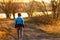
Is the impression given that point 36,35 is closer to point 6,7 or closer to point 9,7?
point 9,7

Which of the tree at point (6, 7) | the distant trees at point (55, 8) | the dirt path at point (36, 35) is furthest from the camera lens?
the tree at point (6, 7)

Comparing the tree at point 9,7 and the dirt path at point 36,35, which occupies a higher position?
the tree at point 9,7

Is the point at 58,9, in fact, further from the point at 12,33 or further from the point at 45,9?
the point at 12,33

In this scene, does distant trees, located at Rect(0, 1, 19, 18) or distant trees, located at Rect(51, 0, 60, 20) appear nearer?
distant trees, located at Rect(51, 0, 60, 20)

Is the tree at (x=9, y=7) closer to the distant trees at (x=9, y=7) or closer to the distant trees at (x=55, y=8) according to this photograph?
the distant trees at (x=9, y=7)

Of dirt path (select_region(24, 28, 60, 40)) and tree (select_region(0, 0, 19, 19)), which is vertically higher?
tree (select_region(0, 0, 19, 19))

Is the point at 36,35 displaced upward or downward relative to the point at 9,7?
downward

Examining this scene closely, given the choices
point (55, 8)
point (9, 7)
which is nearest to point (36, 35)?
point (55, 8)

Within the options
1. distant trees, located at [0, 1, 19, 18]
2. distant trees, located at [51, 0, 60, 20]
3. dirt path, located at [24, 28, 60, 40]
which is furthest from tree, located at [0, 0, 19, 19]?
dirt path, located at [24, 28, 60, 40]

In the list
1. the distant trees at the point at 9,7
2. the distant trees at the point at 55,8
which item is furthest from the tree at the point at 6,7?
the distant trees at the point at 55,8

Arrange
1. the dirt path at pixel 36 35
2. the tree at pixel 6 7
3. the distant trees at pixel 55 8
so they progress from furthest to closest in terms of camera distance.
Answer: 1. the tree at pixel 6 7
2. the distant trees at pixel 55 8
3. the dirt path at pixel 36 35

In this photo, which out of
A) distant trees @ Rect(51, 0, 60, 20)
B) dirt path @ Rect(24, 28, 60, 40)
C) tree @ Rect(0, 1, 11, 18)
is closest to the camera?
dirt path @ Rect(24, 28, 60, 40)

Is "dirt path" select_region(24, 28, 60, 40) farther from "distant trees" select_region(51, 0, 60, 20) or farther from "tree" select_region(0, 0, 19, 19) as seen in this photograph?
"tree" select_region(0, 0, 19, 19)

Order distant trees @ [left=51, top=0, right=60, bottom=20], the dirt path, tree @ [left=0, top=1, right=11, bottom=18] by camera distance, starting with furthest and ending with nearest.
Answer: tree @ [left=0, top=1, right=11, bottom=18], distant trees @ [left=51, top=0, right=60, bottom=20], the dirt path
